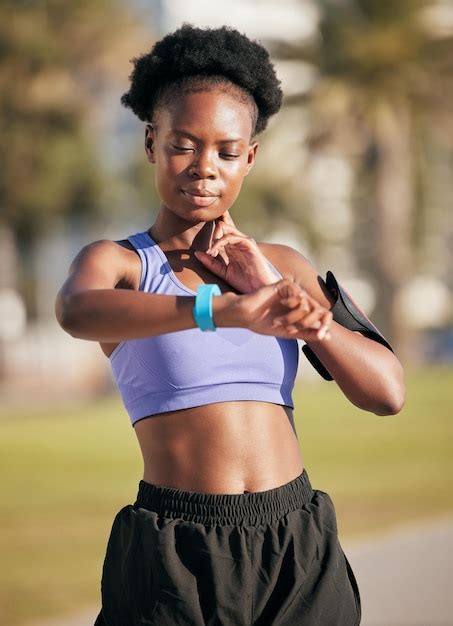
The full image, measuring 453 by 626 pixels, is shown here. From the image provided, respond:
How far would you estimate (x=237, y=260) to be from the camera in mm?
2551

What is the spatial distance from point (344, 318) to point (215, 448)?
43 cm

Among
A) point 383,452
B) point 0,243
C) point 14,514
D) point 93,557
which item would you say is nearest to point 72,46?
point 0,243

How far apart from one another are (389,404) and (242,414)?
0.33 m

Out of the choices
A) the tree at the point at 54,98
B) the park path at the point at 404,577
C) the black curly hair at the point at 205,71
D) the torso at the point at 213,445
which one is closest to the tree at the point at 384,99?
the tree at the point at 54,98

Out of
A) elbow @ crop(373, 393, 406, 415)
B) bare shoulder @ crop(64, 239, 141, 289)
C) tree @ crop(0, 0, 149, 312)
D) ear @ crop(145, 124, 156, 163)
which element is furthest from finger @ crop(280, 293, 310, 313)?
tree @ crop(0, 0, 149, 312)

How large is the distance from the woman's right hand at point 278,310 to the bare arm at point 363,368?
0.42m

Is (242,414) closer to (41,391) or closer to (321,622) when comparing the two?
(321,622)

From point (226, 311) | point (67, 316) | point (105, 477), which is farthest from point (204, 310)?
point (105, 477)

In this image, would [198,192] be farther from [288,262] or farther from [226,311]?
[226,311]

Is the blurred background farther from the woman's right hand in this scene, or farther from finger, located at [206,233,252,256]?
the woman's right hand

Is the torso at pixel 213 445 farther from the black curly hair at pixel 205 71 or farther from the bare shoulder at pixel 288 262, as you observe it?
the black curly hair at pixel 205 71

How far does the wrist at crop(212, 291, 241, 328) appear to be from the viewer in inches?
81.1

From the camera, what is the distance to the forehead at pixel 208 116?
2490 mm

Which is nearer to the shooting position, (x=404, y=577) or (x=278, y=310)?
(x=278, y=310)
